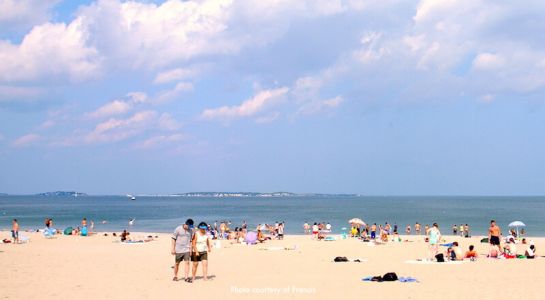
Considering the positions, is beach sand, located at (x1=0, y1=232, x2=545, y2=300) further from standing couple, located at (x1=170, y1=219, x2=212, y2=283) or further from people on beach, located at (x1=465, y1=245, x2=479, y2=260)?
standing couple, located at (x1=170, y1=219, x2=212, y2=283)

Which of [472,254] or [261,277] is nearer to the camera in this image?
[261,277]

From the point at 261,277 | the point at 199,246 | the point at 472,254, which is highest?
the point at 199,246

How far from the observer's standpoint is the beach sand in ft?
41.3

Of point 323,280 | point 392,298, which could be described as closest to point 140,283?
point 323,280

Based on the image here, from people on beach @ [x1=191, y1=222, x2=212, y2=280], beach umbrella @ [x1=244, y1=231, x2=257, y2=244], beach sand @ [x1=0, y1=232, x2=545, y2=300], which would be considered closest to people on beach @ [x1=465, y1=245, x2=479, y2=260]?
beach sand @ [x1=0, y1=232, x2=545, y2=300]

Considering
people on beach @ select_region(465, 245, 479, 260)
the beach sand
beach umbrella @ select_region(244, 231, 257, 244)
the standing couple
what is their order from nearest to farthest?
1. the beach sand
2. the standing couple
3. people on beach @ select_region(465, 245, 479, 260)
4. beach umbrella @ select_region(244, 231, 257, 244)

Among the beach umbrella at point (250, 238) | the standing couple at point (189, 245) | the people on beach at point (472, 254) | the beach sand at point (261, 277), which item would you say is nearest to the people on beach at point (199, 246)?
the standing couple at point (189, 245)

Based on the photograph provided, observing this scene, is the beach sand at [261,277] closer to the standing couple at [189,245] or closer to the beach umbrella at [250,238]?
the standing couple at [189,245]

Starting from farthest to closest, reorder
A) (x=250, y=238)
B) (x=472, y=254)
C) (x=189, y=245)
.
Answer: (x=250, y=238)
(x=472, y=254)
(x=189, y=245)

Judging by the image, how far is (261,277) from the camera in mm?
15602

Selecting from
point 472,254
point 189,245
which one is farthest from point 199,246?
point 472,254

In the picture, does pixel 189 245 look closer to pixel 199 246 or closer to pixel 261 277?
pixel 199 246

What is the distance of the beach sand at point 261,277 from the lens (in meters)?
12.6

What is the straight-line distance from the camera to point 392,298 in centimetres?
1202
